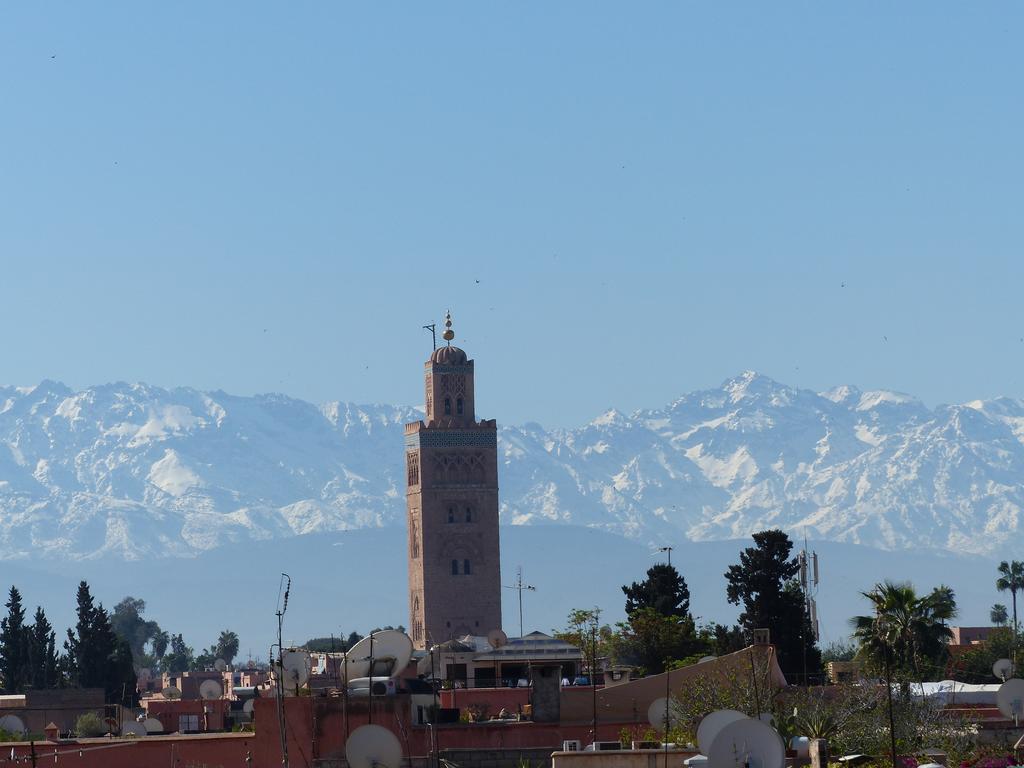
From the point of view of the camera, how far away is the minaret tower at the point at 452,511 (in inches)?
5546

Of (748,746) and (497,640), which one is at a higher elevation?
(497,640)

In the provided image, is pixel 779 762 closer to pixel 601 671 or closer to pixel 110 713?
pixel 601 671

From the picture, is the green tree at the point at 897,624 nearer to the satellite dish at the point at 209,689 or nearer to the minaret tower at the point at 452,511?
the satellite dish at the point at 209,689

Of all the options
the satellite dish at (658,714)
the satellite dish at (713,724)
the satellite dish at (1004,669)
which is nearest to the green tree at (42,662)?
the satellite dish at (1004,669)

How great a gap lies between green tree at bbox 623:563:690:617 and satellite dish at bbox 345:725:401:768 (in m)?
61.5

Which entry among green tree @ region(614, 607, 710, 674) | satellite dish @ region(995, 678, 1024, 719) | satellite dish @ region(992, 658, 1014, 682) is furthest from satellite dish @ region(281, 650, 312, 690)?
green tree @ region(614, 607, 710, 674)

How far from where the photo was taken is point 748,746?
1339 inches

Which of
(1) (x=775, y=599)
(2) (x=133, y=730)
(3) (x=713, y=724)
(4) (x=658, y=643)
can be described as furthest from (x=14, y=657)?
(3) (x=713, y=724)

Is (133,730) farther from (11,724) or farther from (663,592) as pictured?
(663,592)

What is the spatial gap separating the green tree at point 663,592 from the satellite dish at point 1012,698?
1959 inches

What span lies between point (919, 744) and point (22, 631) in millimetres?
69534

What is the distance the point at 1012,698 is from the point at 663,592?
5111 cm

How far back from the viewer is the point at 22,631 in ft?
358

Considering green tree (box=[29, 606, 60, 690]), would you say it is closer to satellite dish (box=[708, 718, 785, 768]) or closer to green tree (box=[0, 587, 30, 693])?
green tree (box=[0, 587, 30, 693])
